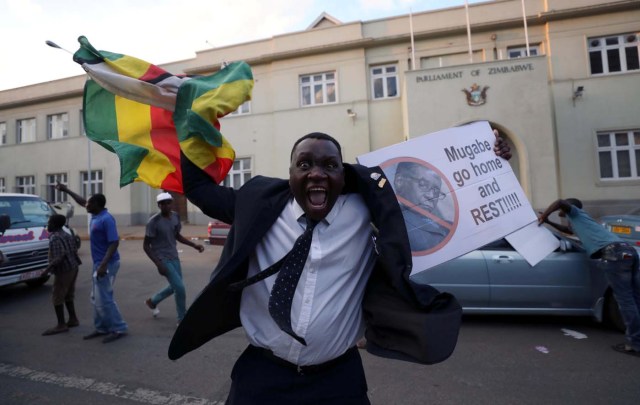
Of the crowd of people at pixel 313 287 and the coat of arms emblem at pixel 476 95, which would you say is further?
the coat of arms emblem at pixel 476 95

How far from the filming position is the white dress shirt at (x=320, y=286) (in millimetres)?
1472

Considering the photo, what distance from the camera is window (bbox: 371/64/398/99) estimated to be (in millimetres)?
16469

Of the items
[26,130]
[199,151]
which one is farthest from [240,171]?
[199,151]

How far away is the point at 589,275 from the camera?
4719mm

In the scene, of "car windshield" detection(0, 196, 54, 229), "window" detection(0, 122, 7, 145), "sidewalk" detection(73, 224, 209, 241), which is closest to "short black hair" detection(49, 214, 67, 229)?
"car windshield" detection(0, 196, 54, 229)

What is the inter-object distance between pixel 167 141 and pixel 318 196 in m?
1.05

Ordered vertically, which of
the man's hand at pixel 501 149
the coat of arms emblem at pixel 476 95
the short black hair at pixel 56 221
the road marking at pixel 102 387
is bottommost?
the road marking at pixel 102 387

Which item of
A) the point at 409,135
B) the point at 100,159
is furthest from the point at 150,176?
the point at 100,159

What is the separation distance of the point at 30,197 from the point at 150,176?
8.23 m

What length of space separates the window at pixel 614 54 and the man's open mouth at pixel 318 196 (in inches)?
701

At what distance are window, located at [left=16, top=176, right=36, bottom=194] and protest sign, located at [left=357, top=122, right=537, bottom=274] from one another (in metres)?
27.9

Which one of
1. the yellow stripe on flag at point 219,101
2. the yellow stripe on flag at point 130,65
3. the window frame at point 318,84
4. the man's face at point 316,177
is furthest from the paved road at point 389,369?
the window frame at point 318,84

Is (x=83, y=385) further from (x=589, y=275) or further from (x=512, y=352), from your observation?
(x=589, y=275)

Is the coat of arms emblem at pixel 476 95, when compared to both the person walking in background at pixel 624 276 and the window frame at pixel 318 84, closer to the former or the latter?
the window frame at pixel 318 84
